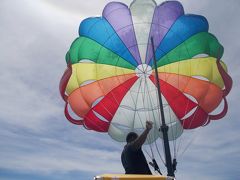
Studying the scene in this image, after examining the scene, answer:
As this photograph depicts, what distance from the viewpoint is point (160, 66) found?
1119cm

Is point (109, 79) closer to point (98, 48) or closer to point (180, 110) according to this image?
point (98, 48)

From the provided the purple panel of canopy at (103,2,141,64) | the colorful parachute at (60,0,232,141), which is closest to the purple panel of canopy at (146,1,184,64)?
the colorful parachute at (60,0,232,141)

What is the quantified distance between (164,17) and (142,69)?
1.81 metres

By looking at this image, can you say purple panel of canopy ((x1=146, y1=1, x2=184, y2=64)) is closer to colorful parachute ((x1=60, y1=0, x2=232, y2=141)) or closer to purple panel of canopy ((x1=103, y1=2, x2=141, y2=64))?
colorful parachute ((x1=60, y1=0, x2=232, y2=141))

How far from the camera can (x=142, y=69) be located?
36.7 ft

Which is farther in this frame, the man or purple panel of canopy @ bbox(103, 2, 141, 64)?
purple panel of canopy @ bbox(103, 2, 141, 64)

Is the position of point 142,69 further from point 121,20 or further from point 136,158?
point 136,158

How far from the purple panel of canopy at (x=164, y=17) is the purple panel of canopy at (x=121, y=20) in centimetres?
72

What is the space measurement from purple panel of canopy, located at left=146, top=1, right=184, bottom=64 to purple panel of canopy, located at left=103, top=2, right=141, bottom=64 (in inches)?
28.2

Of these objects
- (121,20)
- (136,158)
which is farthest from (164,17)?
(136,158)

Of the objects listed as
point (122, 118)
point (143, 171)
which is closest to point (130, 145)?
point (143, 171)

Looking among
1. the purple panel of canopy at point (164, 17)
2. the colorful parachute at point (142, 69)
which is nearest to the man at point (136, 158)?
the colorful parachute at point (142, 69)

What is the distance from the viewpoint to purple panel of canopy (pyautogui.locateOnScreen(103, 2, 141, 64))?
10.7m

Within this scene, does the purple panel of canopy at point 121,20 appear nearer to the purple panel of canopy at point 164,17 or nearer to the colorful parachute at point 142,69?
the colorful parachute at point 142,69
